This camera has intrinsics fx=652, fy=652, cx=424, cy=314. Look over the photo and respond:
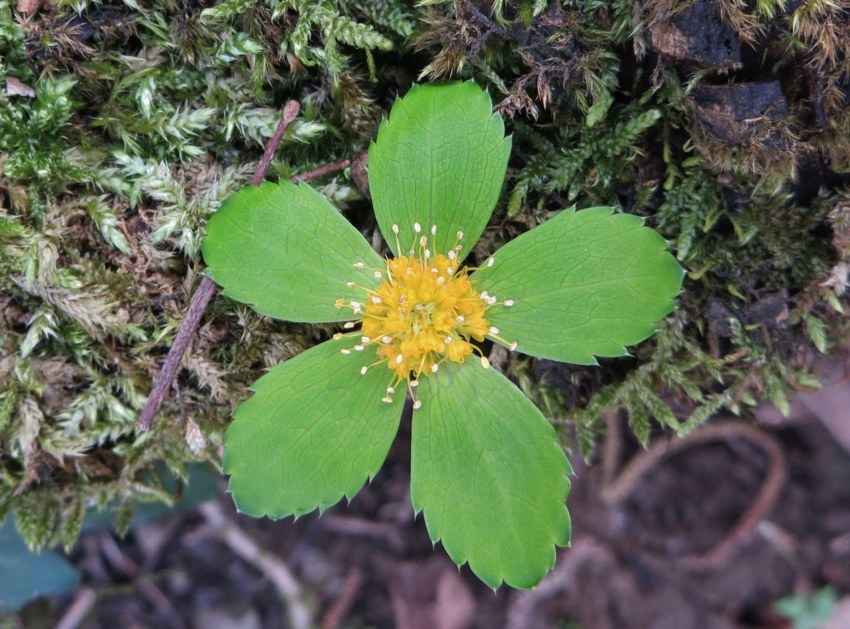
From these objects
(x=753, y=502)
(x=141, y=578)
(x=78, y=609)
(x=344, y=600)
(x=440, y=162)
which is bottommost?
(x=78, y=609)

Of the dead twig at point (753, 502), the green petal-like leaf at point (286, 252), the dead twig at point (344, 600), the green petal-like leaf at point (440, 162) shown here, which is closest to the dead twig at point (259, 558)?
the dead twig at point (344, 600)

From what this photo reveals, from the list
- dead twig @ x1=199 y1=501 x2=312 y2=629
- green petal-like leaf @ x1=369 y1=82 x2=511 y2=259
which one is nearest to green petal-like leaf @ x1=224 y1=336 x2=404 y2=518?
green petal-like leaf @ x1=369 y1=82 x2=511 y2=259

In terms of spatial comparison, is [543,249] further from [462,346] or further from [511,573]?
[511,573]

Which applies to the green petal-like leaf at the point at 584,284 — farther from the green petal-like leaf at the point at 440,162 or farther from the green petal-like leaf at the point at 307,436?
the green petal-like leaf at the point at 307,436

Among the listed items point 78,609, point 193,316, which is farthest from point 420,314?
point 78,609

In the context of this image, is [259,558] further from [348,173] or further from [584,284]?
[584,284]

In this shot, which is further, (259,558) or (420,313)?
(259,558)
